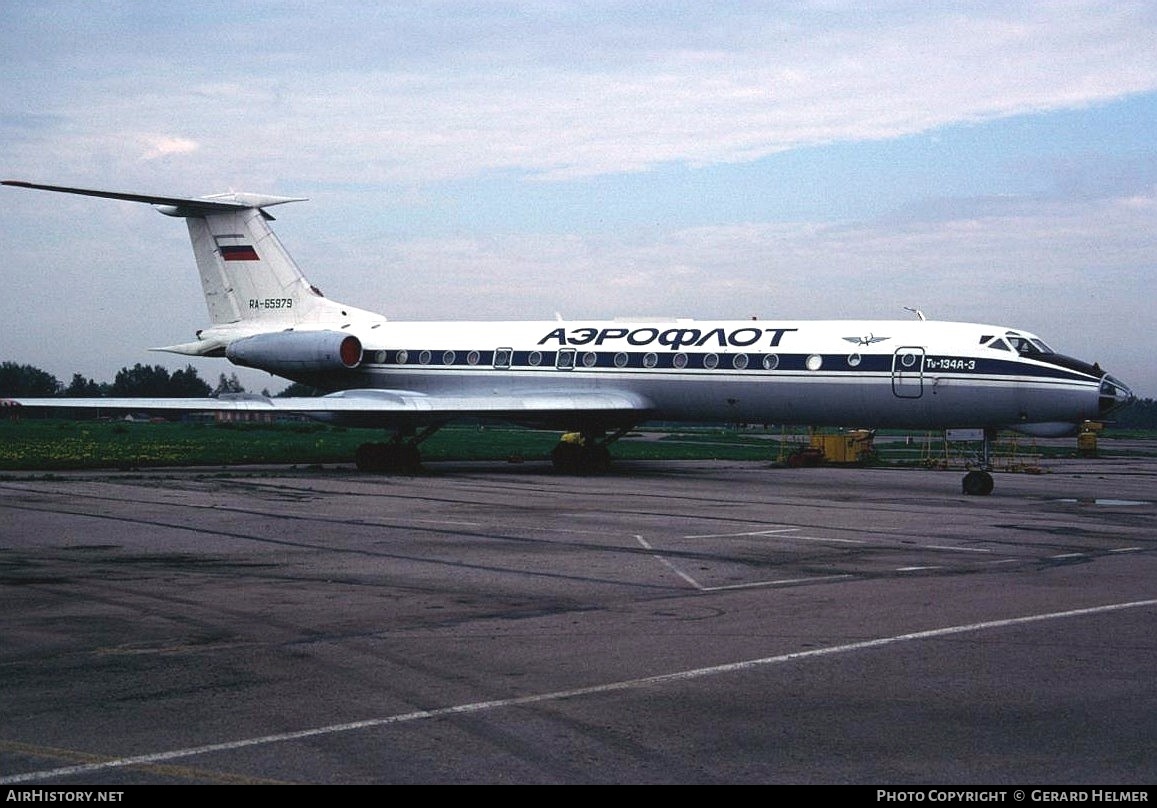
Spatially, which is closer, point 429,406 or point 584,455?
point 429,406

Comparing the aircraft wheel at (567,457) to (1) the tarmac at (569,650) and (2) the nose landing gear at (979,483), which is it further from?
(1) the tarmac at (569,650)

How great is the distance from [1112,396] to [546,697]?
18.2m

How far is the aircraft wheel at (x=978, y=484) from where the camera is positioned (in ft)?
74.2

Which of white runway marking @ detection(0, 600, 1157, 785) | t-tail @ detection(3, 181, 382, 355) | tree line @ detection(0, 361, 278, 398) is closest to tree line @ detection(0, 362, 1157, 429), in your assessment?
tree line @ detection(0, 361, 278, 398)

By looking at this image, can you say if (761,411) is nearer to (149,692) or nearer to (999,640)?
(999,640)

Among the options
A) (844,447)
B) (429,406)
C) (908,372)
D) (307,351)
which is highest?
(307,351)

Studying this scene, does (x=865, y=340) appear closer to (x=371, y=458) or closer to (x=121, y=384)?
(x=371, y=458)

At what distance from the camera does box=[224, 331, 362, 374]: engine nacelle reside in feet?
99.7

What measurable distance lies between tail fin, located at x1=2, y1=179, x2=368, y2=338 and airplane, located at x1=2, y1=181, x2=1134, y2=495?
0.12 ft

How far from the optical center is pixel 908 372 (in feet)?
77.8

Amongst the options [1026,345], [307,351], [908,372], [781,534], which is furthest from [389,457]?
[781,534]

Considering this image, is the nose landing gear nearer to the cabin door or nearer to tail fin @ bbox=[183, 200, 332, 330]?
the cabin door

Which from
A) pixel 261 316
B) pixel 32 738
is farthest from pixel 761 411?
pixel 32 738

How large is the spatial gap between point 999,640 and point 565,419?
63.9 feet
